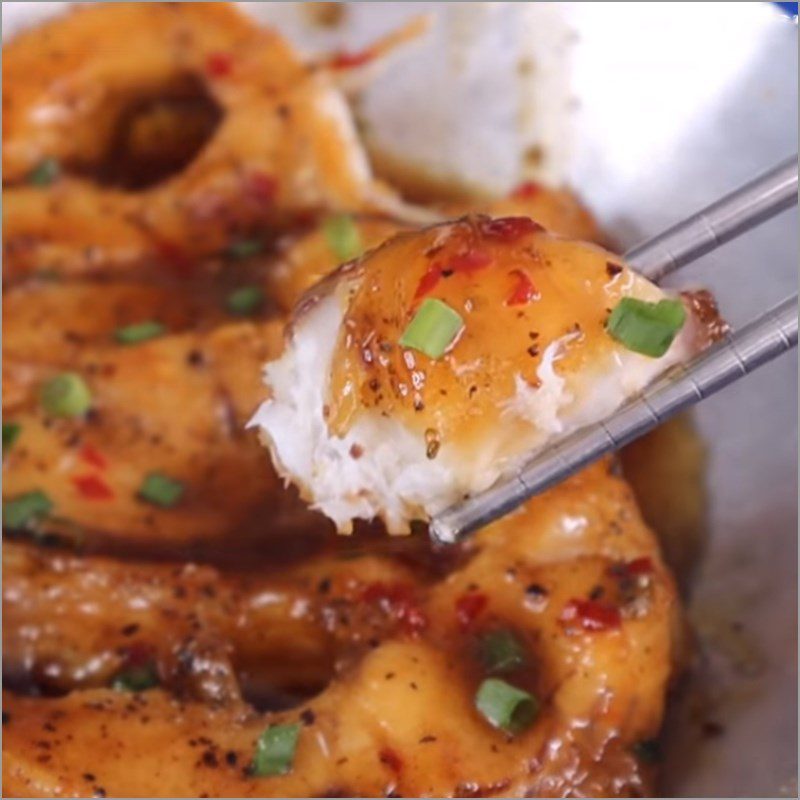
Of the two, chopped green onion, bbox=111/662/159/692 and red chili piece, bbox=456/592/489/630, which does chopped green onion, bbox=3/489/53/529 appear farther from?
red chili piece, bbox=456/592/489/630

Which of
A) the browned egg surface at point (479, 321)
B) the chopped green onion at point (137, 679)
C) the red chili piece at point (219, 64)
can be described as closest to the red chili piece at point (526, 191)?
the red chili piece at point (219, 64)

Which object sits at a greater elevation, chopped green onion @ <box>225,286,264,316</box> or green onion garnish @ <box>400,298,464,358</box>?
chopped green onion @ <box>225,286,264,316</box>

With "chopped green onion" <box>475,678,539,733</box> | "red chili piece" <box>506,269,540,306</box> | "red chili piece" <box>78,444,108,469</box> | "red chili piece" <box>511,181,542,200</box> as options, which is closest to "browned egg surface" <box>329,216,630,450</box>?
"red chili piece" <box>506,269,540,306</box>

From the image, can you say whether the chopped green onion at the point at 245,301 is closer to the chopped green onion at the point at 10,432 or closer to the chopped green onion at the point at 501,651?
the chopped green onion at the point at 10,432

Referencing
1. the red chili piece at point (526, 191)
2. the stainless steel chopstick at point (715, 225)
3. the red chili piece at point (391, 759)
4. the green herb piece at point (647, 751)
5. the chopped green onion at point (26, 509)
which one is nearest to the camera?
the stainless steel chopstick at point (715, 225)

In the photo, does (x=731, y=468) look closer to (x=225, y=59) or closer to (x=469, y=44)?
(x=469, y=44)

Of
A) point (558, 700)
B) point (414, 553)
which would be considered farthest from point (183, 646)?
point (558, 700)

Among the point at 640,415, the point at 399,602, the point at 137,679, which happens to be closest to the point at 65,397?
the point at 137,679
